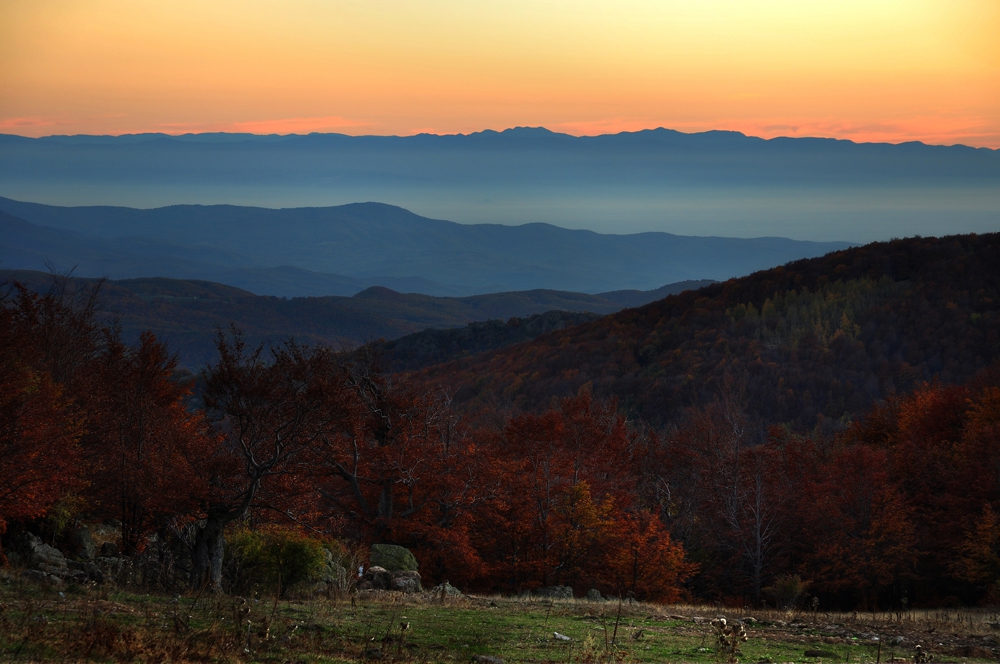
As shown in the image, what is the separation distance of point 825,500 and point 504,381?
9587 centimetres

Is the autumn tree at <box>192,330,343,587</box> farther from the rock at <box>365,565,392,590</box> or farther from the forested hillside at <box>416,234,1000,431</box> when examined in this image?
the forested hillside at <box>416,234,1000,431</box>

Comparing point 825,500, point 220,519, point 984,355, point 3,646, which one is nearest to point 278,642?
point 3,646

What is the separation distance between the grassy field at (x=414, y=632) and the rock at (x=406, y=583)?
171 cm

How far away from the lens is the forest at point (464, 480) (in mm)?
21859

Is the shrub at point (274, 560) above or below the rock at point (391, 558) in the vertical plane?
above

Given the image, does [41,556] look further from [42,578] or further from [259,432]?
[259,432]

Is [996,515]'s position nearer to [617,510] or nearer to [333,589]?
[617,510]

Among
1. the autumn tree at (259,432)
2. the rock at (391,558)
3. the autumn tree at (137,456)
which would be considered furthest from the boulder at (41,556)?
the rock at (391,558)

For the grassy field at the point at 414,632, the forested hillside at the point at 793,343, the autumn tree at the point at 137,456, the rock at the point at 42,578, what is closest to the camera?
the grassy field at the point at 414,632

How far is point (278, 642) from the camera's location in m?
11.6

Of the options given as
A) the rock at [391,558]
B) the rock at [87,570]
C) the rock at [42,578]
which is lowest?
the rock at [391,558]

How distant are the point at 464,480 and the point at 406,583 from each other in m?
14.6

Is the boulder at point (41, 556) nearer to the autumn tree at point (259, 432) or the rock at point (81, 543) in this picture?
the rock at point (81, 543)

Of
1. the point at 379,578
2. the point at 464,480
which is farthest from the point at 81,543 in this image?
the point at 464,480
